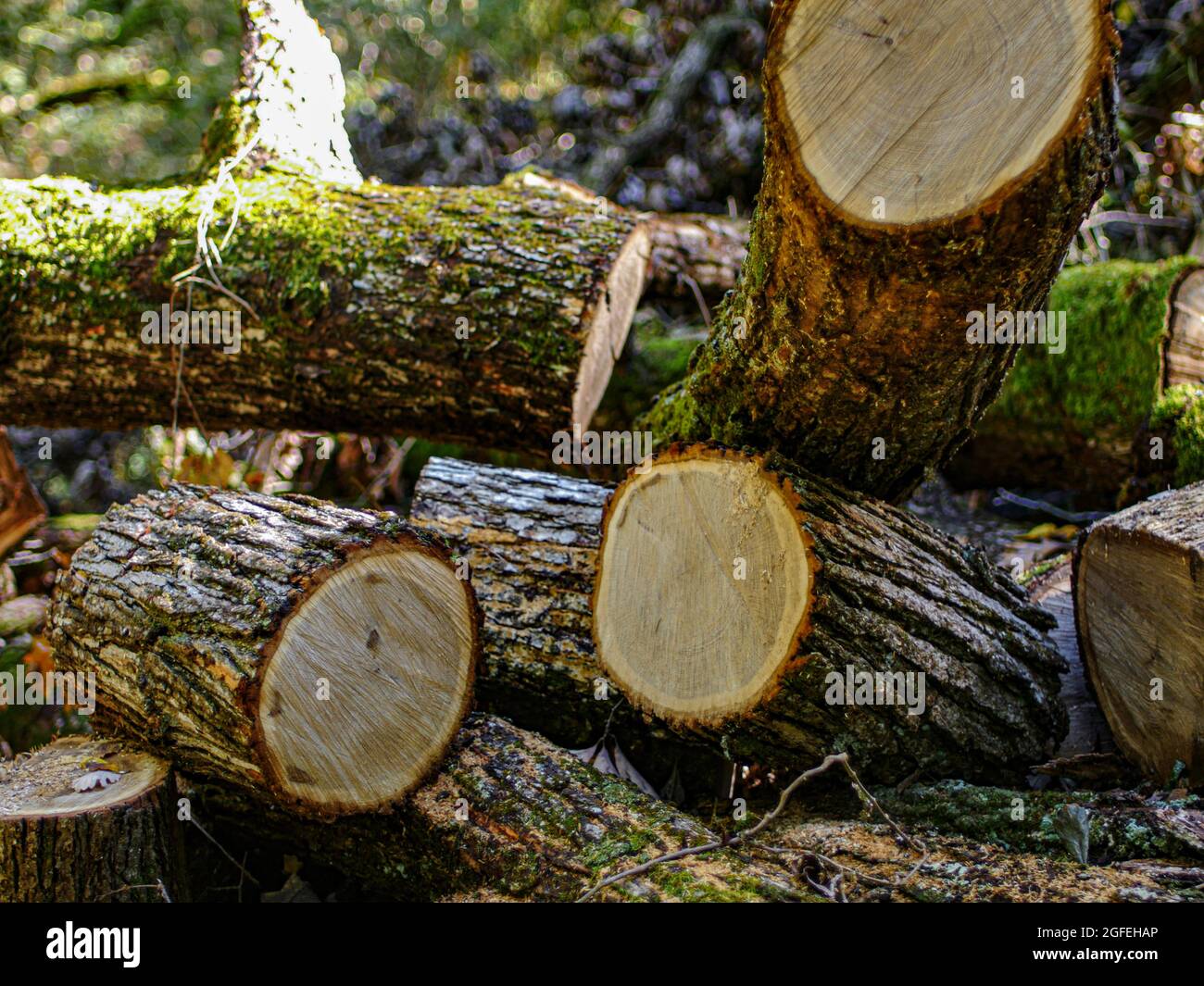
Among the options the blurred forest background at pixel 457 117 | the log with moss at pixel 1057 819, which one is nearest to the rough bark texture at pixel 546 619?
the log with moss at pixel 1057 819

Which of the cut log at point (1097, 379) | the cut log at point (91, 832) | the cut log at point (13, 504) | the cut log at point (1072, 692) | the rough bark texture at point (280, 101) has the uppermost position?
the rough bark texture at point (280, 101)

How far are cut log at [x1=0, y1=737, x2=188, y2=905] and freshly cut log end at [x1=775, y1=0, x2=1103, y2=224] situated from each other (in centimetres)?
216

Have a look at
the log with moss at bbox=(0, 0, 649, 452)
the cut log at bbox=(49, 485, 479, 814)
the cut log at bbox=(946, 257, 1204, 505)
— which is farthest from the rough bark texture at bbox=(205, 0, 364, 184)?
the cut log at bbox=(946, 257, 1204, 505)

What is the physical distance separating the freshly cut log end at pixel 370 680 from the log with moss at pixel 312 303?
1142 mm

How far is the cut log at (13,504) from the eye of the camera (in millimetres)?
3971

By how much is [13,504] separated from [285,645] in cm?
268

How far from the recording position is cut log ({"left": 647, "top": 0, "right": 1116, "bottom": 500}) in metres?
1.67

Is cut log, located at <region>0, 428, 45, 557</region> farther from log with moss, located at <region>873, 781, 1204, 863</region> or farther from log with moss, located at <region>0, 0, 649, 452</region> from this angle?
log with moss, located at <region>873, 781, 1204, 863</region>

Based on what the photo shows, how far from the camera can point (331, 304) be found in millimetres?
3252

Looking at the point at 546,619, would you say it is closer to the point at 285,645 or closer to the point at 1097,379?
the point at 285,645

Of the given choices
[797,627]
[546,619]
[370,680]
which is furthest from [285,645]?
[797,627]

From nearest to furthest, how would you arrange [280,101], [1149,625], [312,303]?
[1149,625], [312,303], [280,101]

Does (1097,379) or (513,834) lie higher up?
(1097,379)

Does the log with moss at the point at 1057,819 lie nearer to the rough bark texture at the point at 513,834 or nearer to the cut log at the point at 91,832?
the rough bark texture at the point at 513,834
